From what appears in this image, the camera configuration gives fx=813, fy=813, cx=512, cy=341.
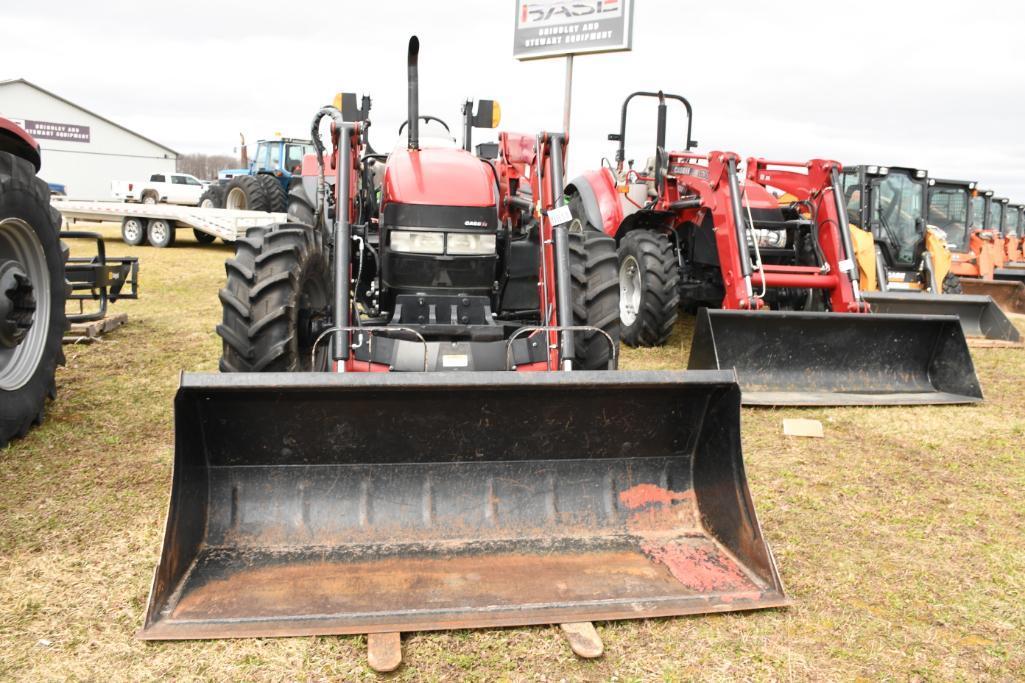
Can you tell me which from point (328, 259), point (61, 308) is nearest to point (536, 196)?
point (328, 259)

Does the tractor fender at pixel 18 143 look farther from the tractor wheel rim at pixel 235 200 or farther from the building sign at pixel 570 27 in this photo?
the tractor wheel rim at pixel 235 200

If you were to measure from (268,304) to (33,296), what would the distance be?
51.8 inches

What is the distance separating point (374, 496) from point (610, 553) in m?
0.88

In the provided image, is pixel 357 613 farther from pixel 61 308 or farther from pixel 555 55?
pixel 555 55

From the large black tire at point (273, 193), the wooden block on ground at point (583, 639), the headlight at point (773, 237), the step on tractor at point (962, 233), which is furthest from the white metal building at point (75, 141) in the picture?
the wooden block on ground at point (583, 639)

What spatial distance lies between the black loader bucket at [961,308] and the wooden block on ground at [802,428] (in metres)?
3.51

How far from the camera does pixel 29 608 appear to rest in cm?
259

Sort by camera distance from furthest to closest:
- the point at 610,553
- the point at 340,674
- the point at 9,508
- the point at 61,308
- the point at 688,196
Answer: the point at 688,196 → the point at 61,308 → the point at 9,508 → the point at 610,553 → the point at 340,674

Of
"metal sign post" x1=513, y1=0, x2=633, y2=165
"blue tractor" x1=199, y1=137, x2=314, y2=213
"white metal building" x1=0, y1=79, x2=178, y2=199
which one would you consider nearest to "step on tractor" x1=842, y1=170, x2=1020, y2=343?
"metal sign post" x1=513, y1=0, x2=633, y2=165

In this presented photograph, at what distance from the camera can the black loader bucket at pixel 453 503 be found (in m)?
2.55

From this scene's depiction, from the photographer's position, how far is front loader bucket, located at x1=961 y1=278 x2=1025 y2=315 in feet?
40.0

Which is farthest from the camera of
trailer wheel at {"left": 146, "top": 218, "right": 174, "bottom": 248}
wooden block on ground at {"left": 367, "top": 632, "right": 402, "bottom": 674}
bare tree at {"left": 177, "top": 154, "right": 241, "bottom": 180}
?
bare tree at {"left": 177, "top": 154, "right": 241, "bottom": 180}

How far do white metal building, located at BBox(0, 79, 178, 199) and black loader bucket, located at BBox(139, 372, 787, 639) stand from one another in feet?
136

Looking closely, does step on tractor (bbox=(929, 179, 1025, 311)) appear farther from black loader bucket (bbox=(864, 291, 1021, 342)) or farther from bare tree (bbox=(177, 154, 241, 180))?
bare tree (bbox=(177, 154, 241, 180))
